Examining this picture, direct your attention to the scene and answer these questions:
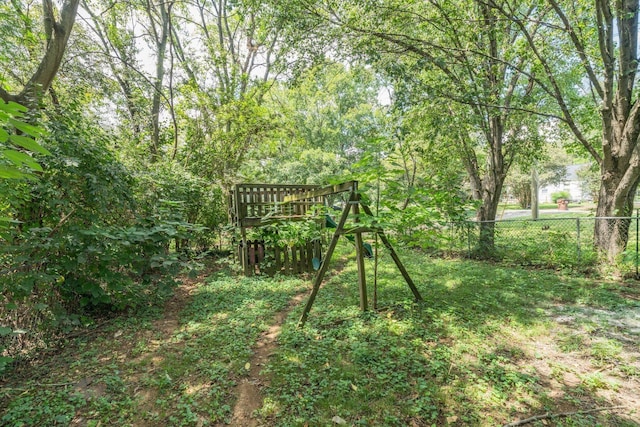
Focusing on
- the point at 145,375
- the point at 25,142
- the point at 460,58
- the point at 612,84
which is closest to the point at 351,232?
the point at 145,375

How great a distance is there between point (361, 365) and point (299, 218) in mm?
3880

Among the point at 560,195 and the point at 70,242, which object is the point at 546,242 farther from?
the point at 560,195

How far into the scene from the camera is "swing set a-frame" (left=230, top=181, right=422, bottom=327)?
10.9 feet

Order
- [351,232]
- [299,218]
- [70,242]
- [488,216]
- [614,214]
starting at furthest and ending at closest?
1. [488,216]
2. [299,218]
3. [614,214]
4. [351,232]
5. [70,242]

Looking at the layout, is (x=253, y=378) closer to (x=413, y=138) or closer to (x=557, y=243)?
(x=557, y=243)

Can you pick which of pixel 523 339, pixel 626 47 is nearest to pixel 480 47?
pixel 626 47

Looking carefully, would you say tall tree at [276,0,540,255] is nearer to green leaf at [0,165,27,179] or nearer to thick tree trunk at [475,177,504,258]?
thick tree trunk at [475,177,504,258]

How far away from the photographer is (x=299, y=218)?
20.0 ft

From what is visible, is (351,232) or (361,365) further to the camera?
(351,232)

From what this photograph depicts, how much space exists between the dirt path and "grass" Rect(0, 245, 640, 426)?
64 millimetres

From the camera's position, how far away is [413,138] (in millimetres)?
8211

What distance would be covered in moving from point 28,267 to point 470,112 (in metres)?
7.53

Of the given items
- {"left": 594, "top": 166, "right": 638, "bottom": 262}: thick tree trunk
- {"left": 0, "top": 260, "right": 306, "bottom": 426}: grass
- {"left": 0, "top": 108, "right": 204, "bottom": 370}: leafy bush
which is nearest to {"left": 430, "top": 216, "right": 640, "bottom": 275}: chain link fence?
{"left": 594, "top": 166, "right": 638, "bottom": 262}: thick tree trunk

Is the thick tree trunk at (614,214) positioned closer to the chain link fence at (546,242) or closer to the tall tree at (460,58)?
the chain link fence at (546,242)
